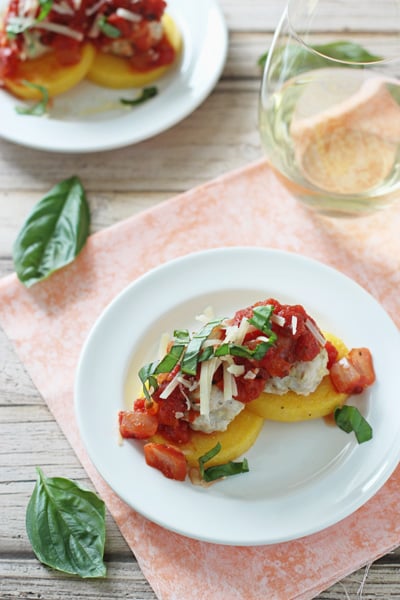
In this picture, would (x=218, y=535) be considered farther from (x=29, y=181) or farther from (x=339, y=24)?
(x=339, y=24)

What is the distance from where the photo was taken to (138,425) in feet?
5.43

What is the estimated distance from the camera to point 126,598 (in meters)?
1.63

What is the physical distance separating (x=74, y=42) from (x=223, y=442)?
1.38 metres

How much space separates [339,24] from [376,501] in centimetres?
158

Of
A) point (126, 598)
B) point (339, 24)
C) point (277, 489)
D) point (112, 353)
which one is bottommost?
point (126, 598)

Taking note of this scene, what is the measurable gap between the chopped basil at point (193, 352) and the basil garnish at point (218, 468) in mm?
179

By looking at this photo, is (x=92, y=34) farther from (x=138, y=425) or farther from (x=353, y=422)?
(x=353, y=422)

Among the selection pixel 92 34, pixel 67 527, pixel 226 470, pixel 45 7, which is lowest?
pixel 67 527

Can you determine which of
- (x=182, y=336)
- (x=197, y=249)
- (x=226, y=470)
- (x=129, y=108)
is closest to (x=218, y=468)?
(x=226, y=470)

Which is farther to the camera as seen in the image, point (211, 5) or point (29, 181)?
point (211, 5)

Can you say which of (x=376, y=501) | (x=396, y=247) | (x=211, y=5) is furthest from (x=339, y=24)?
(x=376, y=501)

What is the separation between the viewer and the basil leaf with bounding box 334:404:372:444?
5.48ft

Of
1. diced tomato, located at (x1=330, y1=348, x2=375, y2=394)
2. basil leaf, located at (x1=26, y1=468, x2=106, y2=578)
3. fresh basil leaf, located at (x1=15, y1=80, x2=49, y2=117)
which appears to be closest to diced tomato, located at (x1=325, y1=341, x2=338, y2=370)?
diced tomato, located at (x1=330, y1=348, x2=375, y2=394)

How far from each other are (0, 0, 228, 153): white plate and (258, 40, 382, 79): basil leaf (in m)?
0.21
